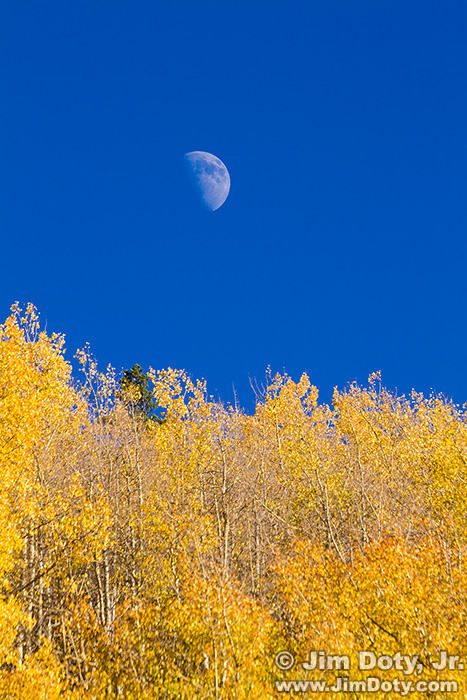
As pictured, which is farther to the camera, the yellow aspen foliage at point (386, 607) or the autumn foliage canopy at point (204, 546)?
the autumn foliage canopy at point (204, 546)

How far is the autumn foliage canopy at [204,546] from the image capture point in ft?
45.7

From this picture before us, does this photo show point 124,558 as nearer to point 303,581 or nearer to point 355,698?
point 303,581

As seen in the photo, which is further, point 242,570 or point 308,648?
point 242,570

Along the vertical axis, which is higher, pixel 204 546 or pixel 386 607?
pixel 204 546

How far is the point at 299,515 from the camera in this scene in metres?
27.9

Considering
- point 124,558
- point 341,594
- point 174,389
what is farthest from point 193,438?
point 341,594

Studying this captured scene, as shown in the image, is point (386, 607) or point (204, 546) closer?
point (386, 607)

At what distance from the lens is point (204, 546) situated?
58.4 feet

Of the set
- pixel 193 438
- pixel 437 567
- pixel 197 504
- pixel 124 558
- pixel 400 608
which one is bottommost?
pixel 400 608

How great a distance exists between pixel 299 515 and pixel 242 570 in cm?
634

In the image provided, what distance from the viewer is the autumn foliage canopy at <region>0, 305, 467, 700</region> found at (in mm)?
13922

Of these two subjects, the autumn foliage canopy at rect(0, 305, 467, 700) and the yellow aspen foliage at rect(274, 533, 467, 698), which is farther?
the autumn foliage canopy at rect(0, 305, 467, 700)

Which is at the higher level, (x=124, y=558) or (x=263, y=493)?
(x=263, y=493)

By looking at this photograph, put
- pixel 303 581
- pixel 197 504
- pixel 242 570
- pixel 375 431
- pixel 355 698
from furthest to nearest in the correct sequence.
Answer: pixel 375 431 → pixel 242 570 → pixel 197 504 → pixel 303 581 → pixel 355 698
